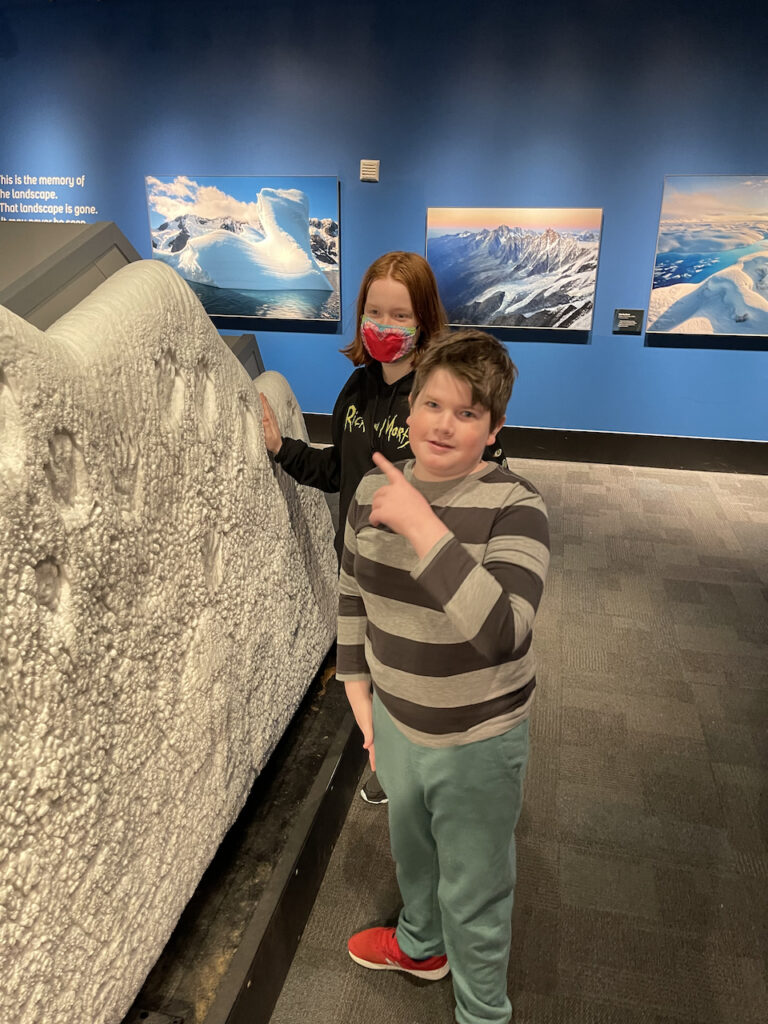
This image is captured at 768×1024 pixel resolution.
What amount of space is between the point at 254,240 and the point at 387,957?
459 centimetres

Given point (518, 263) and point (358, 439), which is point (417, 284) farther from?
point (518, 263)

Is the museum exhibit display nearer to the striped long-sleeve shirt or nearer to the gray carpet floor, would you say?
the striped long-sleeve shirt

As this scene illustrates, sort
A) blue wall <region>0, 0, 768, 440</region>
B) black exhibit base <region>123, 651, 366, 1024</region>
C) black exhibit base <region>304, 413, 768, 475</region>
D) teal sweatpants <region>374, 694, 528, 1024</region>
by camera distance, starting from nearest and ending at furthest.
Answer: teal sweatpants <region>374, 694, 528, 1024</region>, black exhibit base <region>123, 651, 366, 1024</region>, blue wall <region>0, 0, 768, 440</region>, black exhibit base <region>304, 413, 768, 475</region>

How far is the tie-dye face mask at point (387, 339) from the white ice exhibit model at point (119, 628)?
0.30 metres

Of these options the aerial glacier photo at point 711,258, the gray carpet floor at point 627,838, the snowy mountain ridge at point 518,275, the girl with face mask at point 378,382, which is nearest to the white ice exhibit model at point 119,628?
the girl with face mask at point 378,382

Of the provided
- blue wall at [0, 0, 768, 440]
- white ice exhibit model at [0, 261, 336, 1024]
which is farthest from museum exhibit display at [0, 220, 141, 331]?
blue wall at [0, 0, 768, 440]

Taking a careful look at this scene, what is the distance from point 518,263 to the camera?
15.3ft

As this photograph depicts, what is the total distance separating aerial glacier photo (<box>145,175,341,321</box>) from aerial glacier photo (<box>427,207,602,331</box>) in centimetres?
78

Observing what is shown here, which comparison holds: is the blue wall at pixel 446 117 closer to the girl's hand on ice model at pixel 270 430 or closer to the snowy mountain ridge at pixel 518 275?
the snowy mountain ridge at pixel 518 275

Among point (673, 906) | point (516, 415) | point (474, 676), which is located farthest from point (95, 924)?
point (516, 415)

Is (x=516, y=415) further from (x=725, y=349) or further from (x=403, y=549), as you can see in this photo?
(x=403, y=549)

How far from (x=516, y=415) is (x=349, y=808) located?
11.9ft

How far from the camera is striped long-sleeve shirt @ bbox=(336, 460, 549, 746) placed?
89cm

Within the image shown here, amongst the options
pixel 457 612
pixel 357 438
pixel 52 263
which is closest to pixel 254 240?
pixel 357 438
